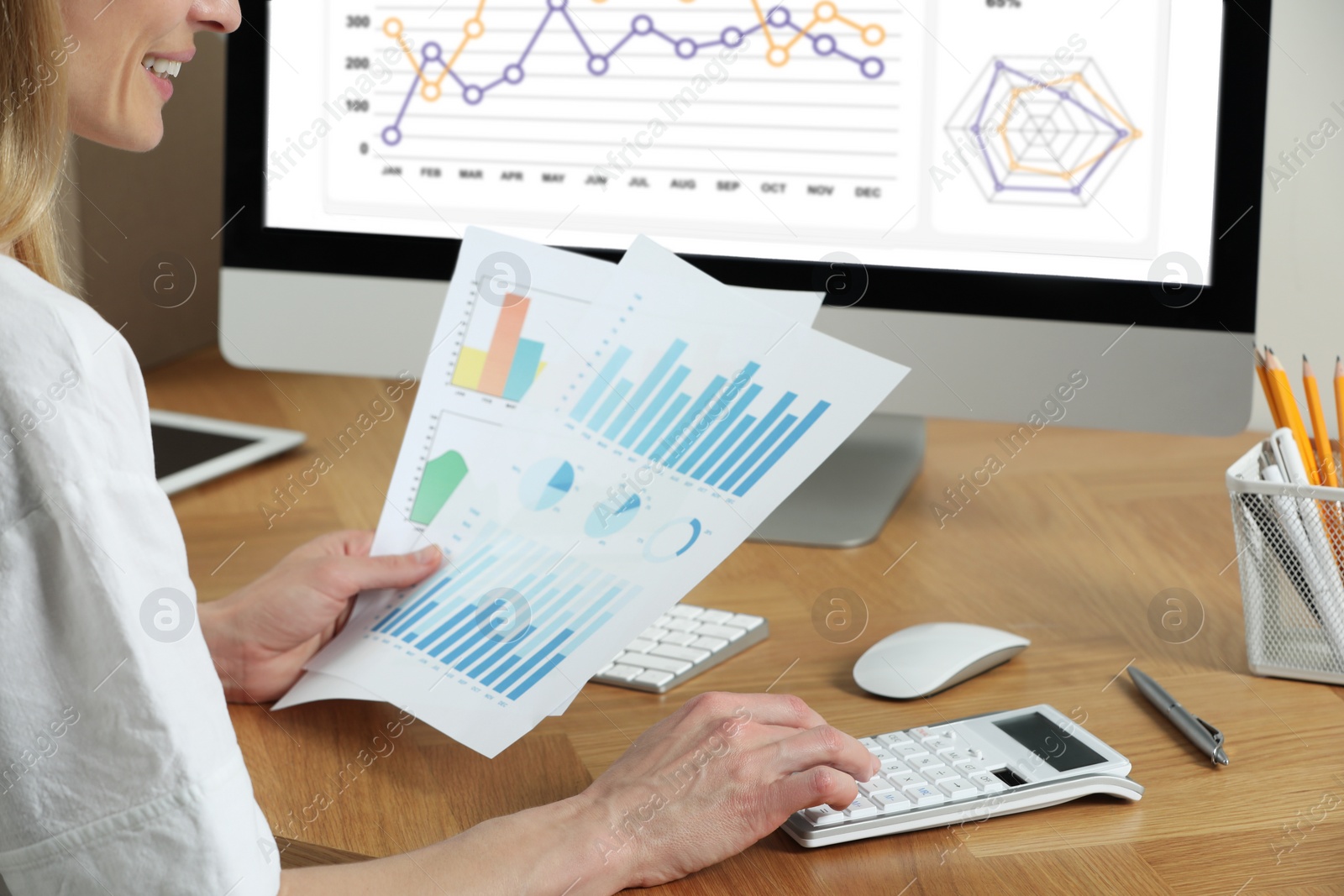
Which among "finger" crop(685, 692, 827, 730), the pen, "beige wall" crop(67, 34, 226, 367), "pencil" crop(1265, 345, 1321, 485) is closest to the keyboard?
"finger" crop(685, 692, 827, 730)

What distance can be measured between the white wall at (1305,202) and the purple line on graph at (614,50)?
1.38ft

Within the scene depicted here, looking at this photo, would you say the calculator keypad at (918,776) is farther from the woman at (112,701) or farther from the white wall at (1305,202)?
the white wall at (1305,202)

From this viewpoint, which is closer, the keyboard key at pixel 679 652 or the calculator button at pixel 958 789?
the calculator button at pixel 958 789

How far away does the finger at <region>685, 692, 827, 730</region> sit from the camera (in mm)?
537

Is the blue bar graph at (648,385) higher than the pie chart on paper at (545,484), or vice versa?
the blue bar graph at (648,385)

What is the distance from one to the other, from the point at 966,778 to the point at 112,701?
35cm

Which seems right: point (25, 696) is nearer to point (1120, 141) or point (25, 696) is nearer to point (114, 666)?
point (114, 666)

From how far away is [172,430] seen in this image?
3.41ft

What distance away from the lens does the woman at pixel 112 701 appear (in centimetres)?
39

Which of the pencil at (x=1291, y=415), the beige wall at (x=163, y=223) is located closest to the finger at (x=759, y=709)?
the pencil at (x=1291, y=415)

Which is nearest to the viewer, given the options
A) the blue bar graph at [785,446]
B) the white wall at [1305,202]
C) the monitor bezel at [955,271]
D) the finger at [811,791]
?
the finger at [811,791]

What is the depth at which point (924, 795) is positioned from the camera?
0.51 m

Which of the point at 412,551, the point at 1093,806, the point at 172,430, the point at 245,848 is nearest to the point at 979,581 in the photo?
the point at 1093,806

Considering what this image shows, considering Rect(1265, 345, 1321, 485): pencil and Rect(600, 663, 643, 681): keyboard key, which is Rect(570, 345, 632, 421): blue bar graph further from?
Rect(1265, 345, 1321, 485): pencil
